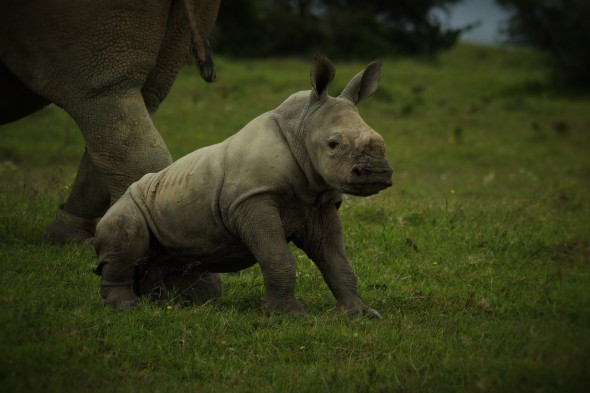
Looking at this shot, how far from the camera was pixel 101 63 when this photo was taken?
7746 millimetres

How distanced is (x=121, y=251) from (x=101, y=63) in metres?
1.73

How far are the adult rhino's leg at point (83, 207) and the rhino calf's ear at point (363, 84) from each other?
113 inches

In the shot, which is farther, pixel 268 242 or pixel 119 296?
pixel 119 296

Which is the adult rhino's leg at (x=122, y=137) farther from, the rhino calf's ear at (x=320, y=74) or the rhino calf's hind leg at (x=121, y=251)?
the rhino calf's ear at (x=320, y=74)

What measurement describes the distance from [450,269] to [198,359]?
112 inches

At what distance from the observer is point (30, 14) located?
301 inches

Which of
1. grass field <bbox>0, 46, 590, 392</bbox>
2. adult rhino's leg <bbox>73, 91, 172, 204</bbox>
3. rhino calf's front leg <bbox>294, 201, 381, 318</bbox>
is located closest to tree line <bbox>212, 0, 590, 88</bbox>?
grass field <bbox>0, 46, 590, 392</bbox>

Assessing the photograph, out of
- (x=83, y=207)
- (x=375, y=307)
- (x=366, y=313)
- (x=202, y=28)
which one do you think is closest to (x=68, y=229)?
(x=83, y=207)

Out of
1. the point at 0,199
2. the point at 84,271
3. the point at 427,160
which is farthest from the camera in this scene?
the point at 427,160

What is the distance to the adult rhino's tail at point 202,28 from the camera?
8.05 metres

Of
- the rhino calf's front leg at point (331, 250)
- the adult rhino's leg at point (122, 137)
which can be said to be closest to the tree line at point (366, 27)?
the adult rhino's leg at point (122, 137)

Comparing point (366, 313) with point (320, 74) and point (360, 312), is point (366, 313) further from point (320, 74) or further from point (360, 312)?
point (320, 74)

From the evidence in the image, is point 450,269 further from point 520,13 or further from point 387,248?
point 520,13

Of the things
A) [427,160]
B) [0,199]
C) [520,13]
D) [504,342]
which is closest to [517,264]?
[504,342]
